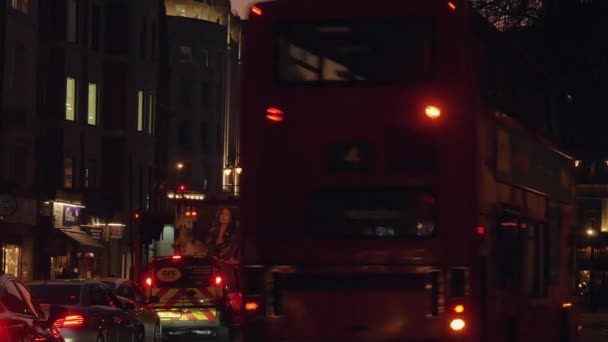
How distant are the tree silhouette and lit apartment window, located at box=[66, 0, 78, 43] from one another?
75.9ft

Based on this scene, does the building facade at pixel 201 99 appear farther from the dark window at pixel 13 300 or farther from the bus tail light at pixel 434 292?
the dark window at pixel 13 300

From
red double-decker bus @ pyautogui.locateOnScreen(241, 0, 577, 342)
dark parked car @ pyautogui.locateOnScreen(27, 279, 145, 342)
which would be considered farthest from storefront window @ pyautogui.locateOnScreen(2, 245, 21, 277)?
red double-decker bus @ pyautogui.locateOnScreen(241, 0, 577, 342)

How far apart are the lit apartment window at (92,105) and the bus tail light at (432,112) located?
46690 mm

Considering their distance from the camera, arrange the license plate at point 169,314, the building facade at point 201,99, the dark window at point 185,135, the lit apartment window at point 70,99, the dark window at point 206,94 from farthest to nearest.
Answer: the dark window at point 206,94, the dark window at point 185,135, the building facade at point 201,99, the lit apartment window at point 70,99, the license plate at point 169,314

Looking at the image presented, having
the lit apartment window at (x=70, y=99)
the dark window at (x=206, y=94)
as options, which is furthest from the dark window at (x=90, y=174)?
the dark window at (x=206, y=94)

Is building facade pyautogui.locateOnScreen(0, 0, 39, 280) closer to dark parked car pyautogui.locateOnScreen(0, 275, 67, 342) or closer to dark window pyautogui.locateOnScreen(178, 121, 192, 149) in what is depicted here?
dark parked car pyautogui.locateOnScreen(0, 275, 67, 342)

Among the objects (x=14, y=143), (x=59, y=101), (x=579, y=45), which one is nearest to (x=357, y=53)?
(x=579, y=45)

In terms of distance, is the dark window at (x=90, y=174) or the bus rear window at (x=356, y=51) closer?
the bus rear window at (x=356, y=51)

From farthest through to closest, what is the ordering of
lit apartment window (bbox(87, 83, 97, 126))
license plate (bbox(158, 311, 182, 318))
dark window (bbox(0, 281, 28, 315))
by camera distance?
lit apartment window (bbox(87, 83, 97, 126)), license plate (bbox(158, 311, 182, 318)), dark window (bbox(0, 281, 28, 315))

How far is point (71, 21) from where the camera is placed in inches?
2389

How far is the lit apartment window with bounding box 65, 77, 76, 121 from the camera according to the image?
60.1m

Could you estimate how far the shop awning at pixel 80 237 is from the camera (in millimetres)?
58481

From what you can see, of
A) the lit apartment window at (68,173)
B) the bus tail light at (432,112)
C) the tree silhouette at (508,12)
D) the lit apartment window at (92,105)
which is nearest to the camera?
the bus tail light at (432,112)

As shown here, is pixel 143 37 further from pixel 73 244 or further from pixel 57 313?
pixel 57 313
